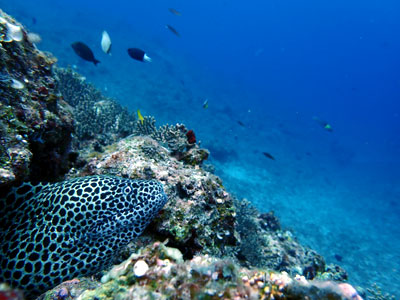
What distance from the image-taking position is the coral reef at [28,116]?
247cm

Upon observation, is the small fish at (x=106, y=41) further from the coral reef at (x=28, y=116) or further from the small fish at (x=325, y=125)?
the small fish at (x=325, y=125)

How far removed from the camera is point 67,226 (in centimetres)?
255

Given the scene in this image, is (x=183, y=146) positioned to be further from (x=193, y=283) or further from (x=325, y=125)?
(x=325, y=125)

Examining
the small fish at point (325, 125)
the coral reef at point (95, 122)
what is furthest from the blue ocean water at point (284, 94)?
the coral reef at point (95, 122)

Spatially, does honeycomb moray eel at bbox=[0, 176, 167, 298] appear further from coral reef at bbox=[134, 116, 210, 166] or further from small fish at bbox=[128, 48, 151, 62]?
small fish at bbox=[128, 48, 151, 62]

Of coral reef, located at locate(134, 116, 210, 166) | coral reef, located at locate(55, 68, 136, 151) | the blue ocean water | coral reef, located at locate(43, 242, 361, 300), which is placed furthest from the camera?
the blue ocean water

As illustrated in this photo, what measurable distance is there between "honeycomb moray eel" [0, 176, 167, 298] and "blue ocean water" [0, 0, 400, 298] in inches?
527

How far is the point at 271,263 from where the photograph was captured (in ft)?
22.0

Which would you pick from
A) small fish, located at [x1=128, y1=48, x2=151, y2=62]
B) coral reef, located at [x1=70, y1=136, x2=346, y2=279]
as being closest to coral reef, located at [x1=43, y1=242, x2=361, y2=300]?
coral reef, located at [x1=70, y1=136, x2=346, y2=279]

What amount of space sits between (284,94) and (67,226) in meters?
85.1

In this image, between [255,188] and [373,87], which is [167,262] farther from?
[373,87]

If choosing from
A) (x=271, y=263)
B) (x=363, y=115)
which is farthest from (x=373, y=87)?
(x=271, y=263)

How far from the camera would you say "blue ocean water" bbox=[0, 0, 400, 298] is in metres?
20.5

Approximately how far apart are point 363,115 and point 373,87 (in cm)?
2817
